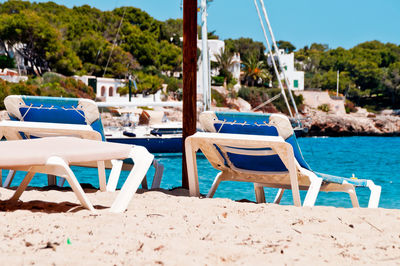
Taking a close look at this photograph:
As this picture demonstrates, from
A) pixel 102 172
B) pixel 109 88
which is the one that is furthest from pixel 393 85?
pixel 102 172

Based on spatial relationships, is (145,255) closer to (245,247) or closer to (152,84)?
(245,247)

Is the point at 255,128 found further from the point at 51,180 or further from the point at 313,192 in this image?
the point at 51,180

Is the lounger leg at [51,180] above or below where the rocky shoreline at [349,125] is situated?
above

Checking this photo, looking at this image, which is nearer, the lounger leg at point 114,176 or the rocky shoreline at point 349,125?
the lounger leg at point 114,176

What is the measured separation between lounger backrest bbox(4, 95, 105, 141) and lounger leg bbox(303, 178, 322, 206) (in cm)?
165

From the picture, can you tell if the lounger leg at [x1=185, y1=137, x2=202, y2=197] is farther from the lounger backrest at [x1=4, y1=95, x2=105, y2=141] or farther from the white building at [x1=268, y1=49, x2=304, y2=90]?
the white building at [x1=268, y1=49, x2=304, y2=90]

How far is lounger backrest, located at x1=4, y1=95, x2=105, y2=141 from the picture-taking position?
13.1 ft

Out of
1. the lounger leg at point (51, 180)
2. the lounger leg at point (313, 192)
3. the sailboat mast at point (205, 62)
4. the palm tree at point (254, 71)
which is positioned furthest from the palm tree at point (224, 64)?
the lounger leg at point (313, 192)

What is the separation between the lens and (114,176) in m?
4.09

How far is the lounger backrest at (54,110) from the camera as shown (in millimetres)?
3988

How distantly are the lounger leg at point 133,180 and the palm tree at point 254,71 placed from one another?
54.4 metres

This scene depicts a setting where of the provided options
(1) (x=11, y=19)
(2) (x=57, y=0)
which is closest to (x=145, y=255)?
(1) (x=11, y=19)

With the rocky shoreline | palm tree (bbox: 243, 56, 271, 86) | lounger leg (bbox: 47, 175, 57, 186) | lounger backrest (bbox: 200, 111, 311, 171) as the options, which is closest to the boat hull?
lounger leg (bbox: 47, 175, 57, 186)

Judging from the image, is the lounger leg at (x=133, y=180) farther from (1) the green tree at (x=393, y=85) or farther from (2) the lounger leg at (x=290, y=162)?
(1) the green tree at (x=393, y=85)
